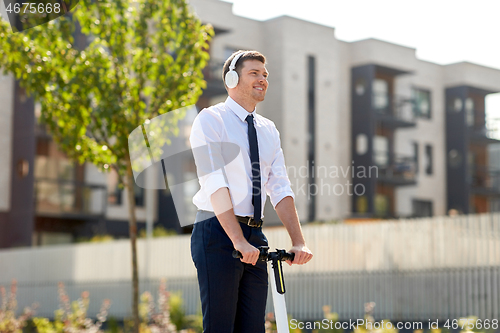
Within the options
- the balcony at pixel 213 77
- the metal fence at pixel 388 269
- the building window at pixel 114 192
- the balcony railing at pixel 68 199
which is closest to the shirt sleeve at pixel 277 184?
the metal fence at pixel 388 269

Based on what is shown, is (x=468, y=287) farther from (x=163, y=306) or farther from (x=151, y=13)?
(x=151, y=13)

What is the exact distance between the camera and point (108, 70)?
27.4ft

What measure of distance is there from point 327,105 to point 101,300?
18201 millimetres

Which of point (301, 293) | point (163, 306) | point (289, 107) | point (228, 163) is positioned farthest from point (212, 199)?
point (289, 107)

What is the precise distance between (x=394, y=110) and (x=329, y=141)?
552 centimetres

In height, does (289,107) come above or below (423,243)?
above

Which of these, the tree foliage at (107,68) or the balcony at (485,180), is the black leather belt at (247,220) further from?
the balcony at (485,180)

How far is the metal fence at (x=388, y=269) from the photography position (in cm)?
1134

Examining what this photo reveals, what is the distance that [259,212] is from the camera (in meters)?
3.46

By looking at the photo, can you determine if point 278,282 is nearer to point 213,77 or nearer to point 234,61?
point 234,61

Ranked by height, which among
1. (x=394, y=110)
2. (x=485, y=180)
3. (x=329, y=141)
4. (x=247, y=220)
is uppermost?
(x=394, y=110)

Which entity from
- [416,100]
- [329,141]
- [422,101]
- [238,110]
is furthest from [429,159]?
[238,110]

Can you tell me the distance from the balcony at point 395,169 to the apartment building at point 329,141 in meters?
0.07

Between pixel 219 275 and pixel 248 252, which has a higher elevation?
pixel 248 252
